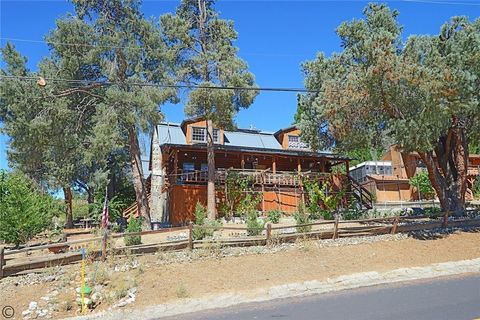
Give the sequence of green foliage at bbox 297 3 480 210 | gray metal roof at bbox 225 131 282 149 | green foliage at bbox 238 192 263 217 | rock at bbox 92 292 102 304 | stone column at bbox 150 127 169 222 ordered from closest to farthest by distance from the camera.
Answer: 1. rock at bbox 92 292 102 304
2. green foliage at bbox 297 3 480 210
3. green foliage at bbox 238 192 263 217
4. stone column at bbox 150 127 169 222
5. gray metal roof at bbox 225 131 282 149

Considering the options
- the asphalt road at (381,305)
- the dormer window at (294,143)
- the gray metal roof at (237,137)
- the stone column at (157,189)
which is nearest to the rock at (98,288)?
the asphalt road at (381,305)

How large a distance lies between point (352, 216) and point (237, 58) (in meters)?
10.7

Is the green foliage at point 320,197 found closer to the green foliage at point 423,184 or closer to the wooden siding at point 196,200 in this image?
the wooden siding at point 196,200

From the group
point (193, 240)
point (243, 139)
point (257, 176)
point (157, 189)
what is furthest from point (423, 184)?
point (193, 240)

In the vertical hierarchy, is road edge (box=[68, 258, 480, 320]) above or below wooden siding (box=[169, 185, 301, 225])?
below

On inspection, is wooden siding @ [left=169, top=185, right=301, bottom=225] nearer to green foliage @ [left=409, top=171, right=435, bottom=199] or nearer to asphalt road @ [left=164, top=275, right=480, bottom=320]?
green foliage @ [left=409, top=171, right=435, bottom=199]

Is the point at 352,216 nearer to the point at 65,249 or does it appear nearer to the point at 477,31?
the point at 477,31

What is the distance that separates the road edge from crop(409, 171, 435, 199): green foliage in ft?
68.2

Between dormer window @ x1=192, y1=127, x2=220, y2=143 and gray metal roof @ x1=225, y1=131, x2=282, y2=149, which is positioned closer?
dormer window @ x1=192, y1=127, x2=220, y2=143

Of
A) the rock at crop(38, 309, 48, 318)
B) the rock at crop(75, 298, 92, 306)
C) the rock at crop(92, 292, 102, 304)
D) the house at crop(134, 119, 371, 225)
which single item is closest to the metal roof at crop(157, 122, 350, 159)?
the house at crop(134, 119, 371, 225)

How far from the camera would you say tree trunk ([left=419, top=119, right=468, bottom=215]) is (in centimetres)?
1948

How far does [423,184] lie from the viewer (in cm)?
3366

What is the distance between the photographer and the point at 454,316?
7438 millimetres

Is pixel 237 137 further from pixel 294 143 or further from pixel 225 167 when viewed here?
pixel 294 143
